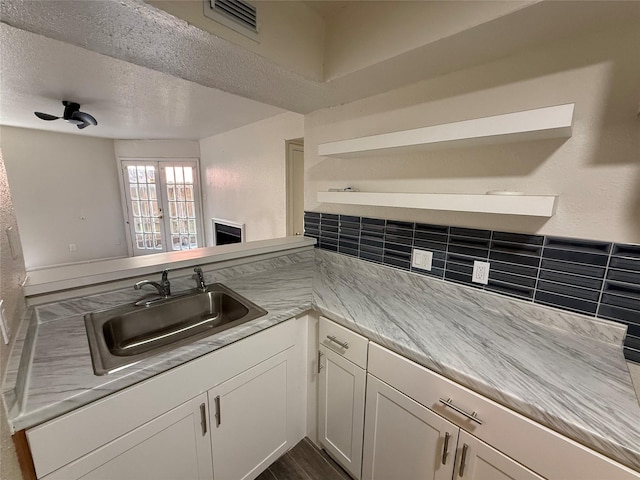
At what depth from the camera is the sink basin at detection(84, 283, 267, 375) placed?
3.20 feet

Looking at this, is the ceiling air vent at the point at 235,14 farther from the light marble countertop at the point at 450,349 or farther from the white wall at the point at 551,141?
the light marble countertop at the point at 450,349

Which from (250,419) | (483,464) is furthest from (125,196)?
(483,464)

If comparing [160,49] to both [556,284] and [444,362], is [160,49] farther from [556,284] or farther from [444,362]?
[556,284]

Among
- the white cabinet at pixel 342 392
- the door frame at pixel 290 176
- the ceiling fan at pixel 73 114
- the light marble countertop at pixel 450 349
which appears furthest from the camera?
the door frame at pixel 290 176

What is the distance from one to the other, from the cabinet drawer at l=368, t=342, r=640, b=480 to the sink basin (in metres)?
0.66

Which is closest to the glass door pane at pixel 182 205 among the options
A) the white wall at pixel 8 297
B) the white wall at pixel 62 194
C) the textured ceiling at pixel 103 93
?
the white wall at pixel 62 194

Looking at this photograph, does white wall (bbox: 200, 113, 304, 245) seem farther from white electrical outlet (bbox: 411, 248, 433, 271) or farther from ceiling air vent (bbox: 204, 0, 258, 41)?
white electrical outlet (bbox: 411, 248, 433, 271)

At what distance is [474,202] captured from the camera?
105cm

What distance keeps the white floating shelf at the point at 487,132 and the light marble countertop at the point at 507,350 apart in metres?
0.68

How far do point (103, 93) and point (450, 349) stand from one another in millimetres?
3433

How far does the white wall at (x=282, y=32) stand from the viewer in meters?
0.93

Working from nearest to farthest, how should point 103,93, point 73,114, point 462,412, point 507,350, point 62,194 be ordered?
1. point 462,412
2. point 507,350
3. point 103,93
4. point 73,114
5. point 62,194

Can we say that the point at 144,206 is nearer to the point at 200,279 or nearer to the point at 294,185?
the point at 294,185

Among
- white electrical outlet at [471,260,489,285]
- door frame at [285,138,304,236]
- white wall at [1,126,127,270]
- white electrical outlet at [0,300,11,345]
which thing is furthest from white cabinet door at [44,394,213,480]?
white wall at [1,126,127,270]
